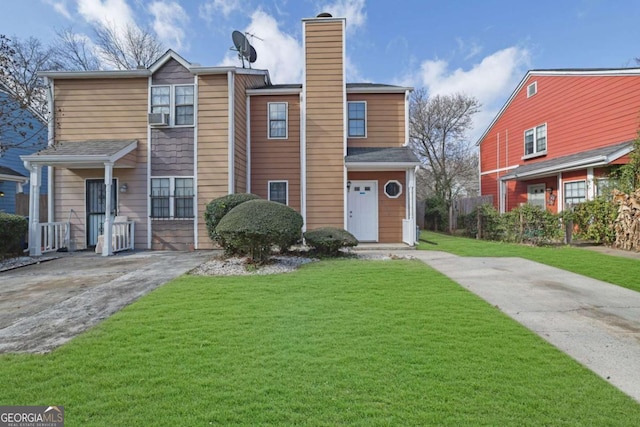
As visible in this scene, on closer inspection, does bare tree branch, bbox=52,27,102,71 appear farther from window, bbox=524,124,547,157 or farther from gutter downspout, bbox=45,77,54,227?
window, bbox=524,124,547,157

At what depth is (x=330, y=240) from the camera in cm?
852

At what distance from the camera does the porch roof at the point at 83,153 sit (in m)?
9.38

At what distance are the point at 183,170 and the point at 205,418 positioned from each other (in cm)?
966

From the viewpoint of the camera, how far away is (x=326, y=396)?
237 cm

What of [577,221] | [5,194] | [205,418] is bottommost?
[205,418]

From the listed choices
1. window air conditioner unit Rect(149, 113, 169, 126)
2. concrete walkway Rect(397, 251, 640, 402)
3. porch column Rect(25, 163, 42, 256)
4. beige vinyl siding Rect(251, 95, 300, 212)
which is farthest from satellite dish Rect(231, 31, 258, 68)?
concrete walkway Rect(397, 251, 640, 402)

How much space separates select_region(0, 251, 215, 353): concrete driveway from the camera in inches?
145

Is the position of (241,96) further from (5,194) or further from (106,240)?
(5,194)

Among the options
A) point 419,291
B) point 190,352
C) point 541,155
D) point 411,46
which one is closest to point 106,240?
point 190,352

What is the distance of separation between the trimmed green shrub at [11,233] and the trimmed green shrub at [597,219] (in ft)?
54.3

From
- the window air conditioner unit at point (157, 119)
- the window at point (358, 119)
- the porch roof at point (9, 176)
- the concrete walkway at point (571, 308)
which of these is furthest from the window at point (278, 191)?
the porch roof at point (9, 176)

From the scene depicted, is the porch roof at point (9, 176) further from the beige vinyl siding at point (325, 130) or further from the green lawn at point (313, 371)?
the green lawn at point (313, 371)

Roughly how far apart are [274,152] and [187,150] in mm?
2924

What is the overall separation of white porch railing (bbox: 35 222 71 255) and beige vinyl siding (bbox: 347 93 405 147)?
32.2 ft
